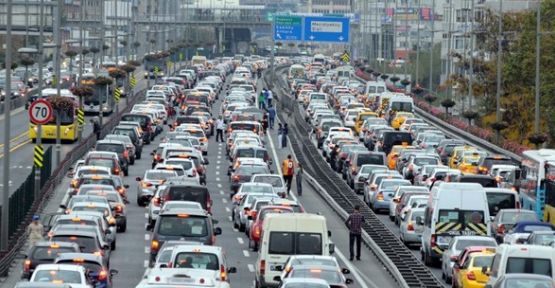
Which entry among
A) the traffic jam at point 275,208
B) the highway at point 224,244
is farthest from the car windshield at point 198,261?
the highway at point 224,244

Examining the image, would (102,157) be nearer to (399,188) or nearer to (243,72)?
(399,188)

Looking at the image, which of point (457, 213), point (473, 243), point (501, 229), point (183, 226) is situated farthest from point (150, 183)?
point (473, 243)

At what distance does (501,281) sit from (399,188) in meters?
26.8

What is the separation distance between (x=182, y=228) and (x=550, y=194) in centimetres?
1384

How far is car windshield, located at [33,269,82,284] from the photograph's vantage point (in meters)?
Result: 32.8

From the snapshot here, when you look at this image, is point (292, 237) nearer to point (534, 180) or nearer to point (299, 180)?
point (534, 180)

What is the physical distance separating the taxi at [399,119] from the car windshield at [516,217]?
159ft

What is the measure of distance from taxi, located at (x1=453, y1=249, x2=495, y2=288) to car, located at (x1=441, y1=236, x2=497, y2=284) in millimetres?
2115

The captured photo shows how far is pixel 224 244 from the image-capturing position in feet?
172

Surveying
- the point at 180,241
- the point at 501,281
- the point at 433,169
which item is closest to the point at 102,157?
the point at 433,169

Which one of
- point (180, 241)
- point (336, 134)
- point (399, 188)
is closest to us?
point (180, 241)

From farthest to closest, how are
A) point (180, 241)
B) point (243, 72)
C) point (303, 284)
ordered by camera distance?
point (243, 72) → point (180, 241) → point (303, 284)

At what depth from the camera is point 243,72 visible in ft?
572

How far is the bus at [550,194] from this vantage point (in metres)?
52.3
